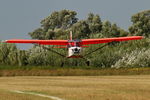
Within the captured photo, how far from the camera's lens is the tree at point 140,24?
121062 mm

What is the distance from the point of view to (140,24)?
122 metres

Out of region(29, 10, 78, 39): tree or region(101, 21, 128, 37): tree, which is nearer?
region(101, 21, 128, 37): tree

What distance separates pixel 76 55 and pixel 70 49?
1.53 m

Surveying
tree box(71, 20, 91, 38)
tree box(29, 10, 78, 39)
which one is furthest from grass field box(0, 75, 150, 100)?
tree box(29, 10, 78, 39)

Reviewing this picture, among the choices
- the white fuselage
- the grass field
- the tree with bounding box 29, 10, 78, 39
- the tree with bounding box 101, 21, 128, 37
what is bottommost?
the grass field

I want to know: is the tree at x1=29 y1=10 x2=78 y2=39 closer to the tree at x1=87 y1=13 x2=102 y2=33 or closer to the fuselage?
the tree at x1=87 y1=13 x2=102 y2=33

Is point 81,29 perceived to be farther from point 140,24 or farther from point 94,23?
point 140,24

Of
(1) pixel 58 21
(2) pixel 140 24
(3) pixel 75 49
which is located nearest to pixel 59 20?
(1) pixel 58 21

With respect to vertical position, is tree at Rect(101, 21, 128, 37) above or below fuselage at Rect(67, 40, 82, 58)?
above

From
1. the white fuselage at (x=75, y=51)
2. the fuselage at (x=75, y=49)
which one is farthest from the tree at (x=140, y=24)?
the white fuselage at (x=75, y=51)

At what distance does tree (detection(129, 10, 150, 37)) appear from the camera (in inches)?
4766

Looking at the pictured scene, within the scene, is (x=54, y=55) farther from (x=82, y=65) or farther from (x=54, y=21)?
(x=54, y=21)

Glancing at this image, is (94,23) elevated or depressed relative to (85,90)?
elevated

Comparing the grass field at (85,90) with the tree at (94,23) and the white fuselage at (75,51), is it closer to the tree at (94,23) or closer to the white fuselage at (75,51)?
the white fuselage at (75,51)
